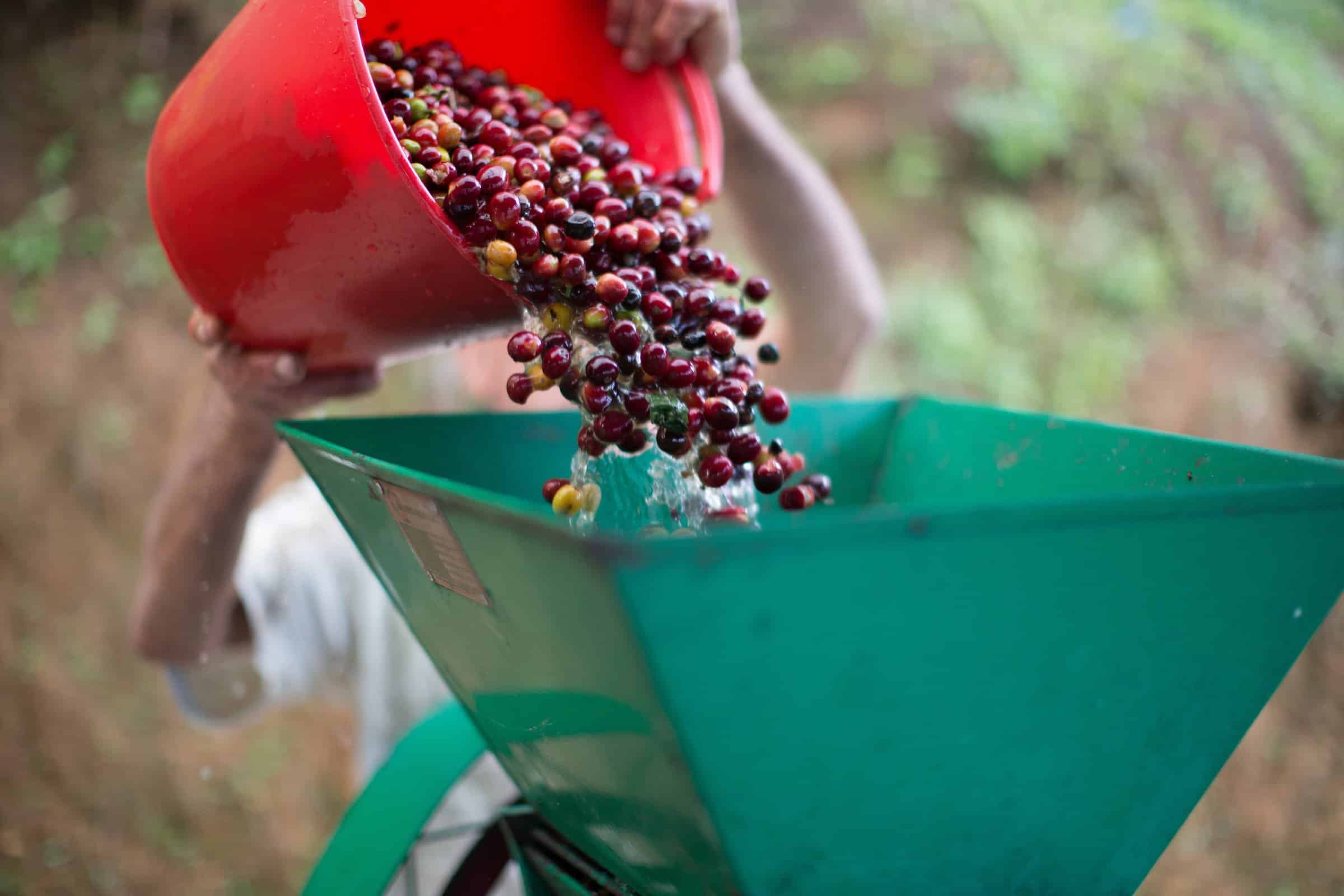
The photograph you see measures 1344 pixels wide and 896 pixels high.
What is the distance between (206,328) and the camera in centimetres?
93

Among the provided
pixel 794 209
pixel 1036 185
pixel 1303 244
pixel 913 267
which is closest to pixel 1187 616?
pixel 794 209

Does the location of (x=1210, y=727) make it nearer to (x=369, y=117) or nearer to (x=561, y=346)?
(x=561, y=346)

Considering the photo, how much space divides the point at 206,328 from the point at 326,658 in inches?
36.7

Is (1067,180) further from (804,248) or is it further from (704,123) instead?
(704,123)

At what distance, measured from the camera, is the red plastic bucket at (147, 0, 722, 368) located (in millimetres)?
723

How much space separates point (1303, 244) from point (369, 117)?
15.0 ft

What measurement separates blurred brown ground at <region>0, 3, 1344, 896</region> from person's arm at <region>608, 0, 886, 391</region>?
182 centimetres

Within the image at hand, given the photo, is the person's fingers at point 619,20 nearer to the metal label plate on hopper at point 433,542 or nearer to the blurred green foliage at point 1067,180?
the metal label plate on hopper at point 433,542

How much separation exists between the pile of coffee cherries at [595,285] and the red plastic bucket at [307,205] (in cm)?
6

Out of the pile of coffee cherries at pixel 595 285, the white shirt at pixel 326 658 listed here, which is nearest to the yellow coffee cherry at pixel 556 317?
the pile of coffee cherries at pixel 595 285

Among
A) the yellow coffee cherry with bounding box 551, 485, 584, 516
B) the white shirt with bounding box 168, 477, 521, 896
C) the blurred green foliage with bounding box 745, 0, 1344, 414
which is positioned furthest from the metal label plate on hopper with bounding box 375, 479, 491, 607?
the blurred green foliage with bounding box 745, 0, 1344, 414

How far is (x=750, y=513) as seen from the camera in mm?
930

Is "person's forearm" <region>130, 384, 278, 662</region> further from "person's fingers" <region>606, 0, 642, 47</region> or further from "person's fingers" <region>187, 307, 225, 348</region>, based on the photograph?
"person's fingers" <region>606, 0, 642, 47</region>

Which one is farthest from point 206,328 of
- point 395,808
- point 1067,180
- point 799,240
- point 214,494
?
point 1067,180
